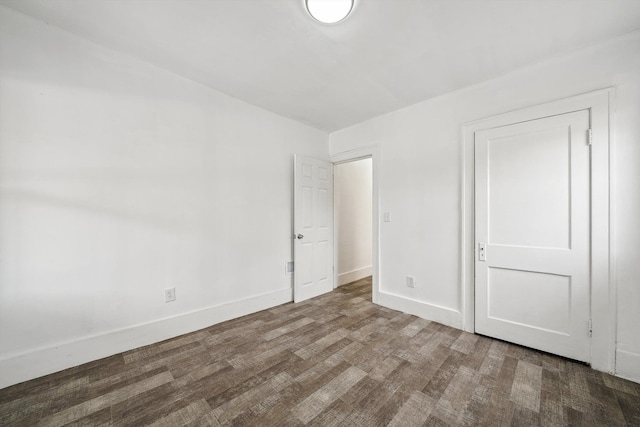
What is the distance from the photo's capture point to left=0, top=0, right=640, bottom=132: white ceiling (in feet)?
5.44

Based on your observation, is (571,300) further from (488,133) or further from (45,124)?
(45,124)

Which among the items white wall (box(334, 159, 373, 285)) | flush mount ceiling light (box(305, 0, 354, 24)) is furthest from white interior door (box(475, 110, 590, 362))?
white wall (box(334, 159, 373, 285))

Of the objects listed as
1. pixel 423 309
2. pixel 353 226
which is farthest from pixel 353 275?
pixel 423 309

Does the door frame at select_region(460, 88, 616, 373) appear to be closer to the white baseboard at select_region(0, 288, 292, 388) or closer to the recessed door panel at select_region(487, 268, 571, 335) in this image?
the recessed door panel at select_region(487, 268, 571, 335)

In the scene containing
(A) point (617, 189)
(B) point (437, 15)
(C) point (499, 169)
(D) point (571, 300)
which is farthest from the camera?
(C) point (499, 169)

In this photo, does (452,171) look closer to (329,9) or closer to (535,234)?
(535,234)

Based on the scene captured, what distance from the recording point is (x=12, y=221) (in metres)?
1.76

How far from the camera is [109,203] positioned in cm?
213

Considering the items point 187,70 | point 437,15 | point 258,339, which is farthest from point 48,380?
point 437,15

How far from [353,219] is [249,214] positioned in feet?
7.20

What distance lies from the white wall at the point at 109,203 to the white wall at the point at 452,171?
5.81 ft

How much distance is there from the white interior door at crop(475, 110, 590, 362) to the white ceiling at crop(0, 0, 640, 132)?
25.3 inches

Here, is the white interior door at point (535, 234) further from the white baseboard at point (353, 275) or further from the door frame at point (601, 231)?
the white baseboard at point (353, 275)

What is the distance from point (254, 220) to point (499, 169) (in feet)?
8.88
